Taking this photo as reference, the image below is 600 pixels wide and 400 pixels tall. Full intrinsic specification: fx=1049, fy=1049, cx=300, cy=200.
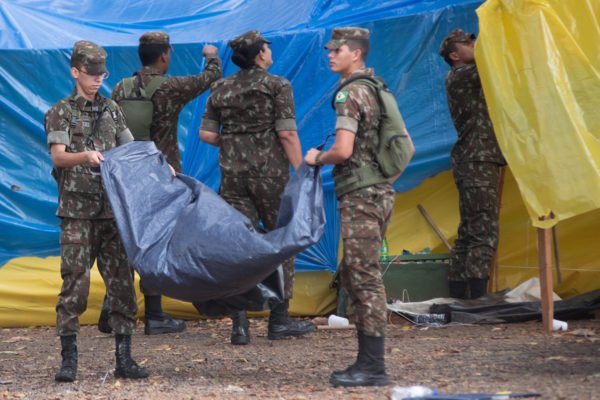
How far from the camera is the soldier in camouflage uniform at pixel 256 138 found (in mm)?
6777

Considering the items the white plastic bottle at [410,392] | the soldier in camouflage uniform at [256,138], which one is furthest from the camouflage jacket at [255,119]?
the white plastic bottle at [410,392]

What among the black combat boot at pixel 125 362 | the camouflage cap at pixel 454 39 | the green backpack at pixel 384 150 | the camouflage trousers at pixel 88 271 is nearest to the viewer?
the green backpack at pixel 384 150

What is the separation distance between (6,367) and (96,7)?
4008mm

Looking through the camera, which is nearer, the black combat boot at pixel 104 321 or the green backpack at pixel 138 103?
the green backpack at pixel 138 103

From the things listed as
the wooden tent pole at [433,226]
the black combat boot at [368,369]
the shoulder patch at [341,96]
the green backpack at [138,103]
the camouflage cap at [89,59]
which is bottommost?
the black combat boot at [368,369]

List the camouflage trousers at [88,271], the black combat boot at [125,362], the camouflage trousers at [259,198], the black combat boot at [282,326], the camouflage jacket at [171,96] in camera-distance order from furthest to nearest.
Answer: the camouflage jacket at [171,96]
the black combat boot at [282,326]
the camouflage trousers at [259,198]
the black combat boot at [125,362]
the camouflage trousers at [88,271]

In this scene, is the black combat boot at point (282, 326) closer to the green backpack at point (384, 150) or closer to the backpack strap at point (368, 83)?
the green backpack at point (384, 150)

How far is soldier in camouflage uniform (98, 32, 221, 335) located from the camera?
718 cm

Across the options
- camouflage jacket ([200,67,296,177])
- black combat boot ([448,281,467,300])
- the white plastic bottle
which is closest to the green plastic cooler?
black combat boot ([448,281,467,300])

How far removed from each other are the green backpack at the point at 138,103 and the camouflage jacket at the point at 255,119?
0.55 m

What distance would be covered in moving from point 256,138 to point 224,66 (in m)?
1.13

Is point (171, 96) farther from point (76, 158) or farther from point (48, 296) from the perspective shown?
point (76, 158)

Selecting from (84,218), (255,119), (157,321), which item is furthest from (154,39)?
(84,218)

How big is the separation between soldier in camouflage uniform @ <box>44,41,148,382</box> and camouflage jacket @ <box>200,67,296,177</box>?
4.72ft
